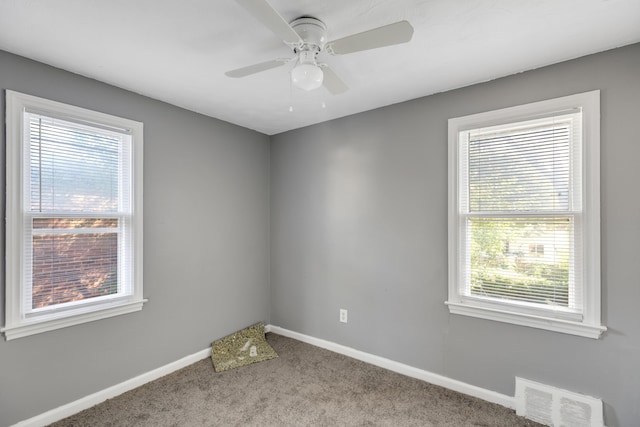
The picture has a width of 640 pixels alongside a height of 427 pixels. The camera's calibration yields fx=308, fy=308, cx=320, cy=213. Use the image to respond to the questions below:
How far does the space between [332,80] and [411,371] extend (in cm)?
235

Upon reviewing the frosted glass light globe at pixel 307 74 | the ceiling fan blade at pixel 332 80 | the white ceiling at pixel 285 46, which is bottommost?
the frosted glass light globe at pixel 307 74

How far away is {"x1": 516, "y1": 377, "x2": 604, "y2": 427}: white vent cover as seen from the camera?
188 centimetres

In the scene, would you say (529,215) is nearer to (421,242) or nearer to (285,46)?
(421,242)

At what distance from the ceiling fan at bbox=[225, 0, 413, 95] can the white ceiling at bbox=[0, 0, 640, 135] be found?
0.08 metres

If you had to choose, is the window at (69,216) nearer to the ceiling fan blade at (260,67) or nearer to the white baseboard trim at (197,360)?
the white baseboard trim at (197,360)

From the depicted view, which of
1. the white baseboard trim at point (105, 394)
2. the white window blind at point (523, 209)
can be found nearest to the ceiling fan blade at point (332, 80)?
the white window blind at point (523, 209)

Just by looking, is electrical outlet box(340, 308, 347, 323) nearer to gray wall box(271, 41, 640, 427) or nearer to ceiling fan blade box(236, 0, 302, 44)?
gray wall box(271, 41, 640, 427)

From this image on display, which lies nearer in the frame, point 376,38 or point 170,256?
point 376,38

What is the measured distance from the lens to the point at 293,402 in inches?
89.4

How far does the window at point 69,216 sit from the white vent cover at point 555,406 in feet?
9.49

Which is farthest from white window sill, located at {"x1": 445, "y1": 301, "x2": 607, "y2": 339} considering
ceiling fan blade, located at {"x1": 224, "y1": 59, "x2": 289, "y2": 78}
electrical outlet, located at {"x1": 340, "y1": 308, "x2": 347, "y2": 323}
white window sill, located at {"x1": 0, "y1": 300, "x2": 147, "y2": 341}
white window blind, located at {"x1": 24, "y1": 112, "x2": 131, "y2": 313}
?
white window blind, located at {"x1": 24, "y1": 112, "x2": 131, "y2": 313}


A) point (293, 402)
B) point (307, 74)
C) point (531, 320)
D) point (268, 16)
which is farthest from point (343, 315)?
point (268, 16)

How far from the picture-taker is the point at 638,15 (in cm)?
154

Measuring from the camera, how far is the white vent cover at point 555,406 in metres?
1.88
